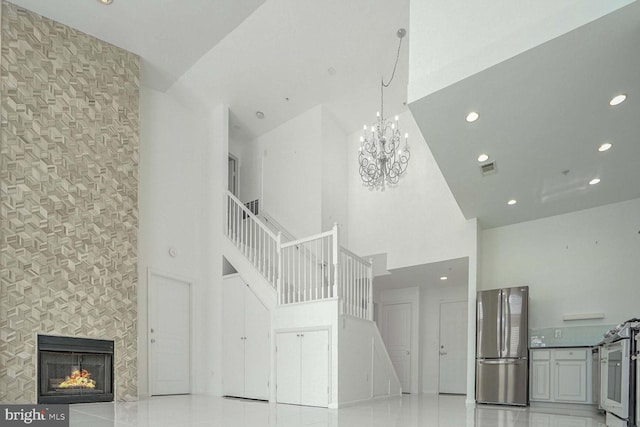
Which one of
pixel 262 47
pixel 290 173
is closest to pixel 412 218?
pixel 290 173

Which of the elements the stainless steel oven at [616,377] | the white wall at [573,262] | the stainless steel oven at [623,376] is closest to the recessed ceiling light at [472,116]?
the stainless steel oven at [623,376]

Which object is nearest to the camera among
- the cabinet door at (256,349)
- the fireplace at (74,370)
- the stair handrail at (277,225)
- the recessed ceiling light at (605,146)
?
the recessed ceiling light at (605,146)

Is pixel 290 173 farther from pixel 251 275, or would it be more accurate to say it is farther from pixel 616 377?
pixel 616 377

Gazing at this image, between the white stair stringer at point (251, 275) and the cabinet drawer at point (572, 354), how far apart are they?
4698mm

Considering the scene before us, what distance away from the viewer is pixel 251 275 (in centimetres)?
901

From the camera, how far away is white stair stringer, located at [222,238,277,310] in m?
8.59

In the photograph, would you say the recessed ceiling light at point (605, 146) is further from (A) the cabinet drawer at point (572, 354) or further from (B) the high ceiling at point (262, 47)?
(B) the high ceiling at point (262, 47)

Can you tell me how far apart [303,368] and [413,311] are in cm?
459

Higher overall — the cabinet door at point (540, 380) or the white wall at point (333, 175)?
the white wall at point (333, 175)

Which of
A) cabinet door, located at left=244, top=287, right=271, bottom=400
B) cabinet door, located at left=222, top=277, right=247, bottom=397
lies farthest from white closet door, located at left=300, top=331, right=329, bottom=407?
cabinet door, located at left=222, top=277, right=247, bottom=397

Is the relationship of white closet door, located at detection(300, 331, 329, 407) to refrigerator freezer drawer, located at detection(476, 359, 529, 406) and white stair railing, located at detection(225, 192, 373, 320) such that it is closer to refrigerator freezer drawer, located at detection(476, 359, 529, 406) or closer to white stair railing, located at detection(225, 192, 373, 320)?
white stair railing, located at detection(225, 192, 373, 320)

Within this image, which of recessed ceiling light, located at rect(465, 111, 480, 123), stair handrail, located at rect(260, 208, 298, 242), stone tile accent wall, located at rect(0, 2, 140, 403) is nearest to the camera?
recessed ceiling light, located at rect(465, 111, 480, 123)

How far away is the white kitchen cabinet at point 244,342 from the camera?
8500 mm

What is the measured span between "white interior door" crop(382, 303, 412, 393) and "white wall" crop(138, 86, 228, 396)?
441cm
